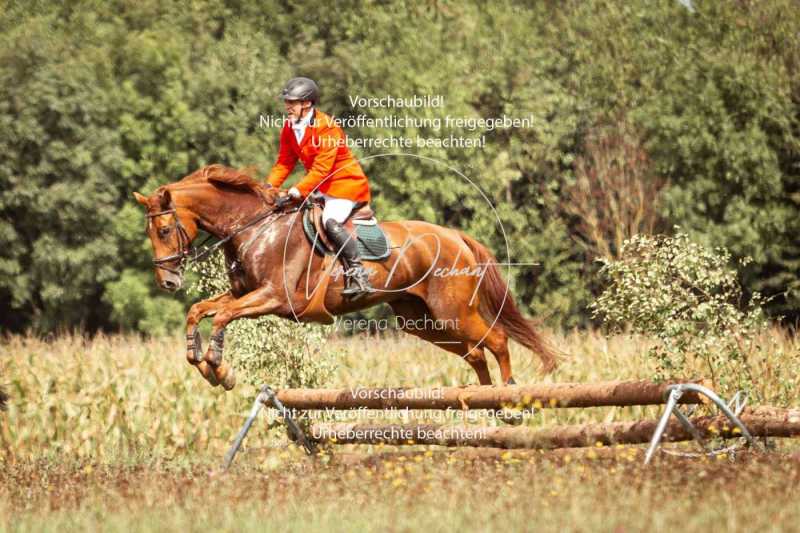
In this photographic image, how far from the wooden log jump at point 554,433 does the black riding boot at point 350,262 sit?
152 centimetres

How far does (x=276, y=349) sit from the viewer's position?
503 inches

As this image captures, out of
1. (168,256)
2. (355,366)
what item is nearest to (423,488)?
(168,256)

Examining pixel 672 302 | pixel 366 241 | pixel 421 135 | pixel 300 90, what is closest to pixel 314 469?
pixel 366 241

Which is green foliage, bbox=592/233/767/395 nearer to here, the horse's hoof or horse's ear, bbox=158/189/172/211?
the horse's hoof

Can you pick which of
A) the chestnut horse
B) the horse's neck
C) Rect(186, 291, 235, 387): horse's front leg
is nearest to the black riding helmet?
the chestnut horse

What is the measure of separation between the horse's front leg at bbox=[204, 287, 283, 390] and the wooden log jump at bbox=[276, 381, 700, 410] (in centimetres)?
116

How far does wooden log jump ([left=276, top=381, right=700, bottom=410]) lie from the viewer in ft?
33.2

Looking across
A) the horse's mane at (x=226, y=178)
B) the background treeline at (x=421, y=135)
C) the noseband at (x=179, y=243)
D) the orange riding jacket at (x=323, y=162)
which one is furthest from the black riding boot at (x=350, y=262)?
the background treeline at (x=421, y=135)

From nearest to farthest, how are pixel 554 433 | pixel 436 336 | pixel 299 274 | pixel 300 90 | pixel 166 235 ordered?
pixel 300 90 < pixel 166 235 < pixel 554 433 < pixel 299 274 < pixel 436 336

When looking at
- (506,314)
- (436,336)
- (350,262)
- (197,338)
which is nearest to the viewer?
(197,338)

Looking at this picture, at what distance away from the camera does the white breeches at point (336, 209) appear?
36.8ft

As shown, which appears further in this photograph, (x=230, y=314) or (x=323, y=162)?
(x=323, y=162)

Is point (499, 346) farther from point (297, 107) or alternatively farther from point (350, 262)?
point (297, 107)

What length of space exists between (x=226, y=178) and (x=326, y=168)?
1084mm
